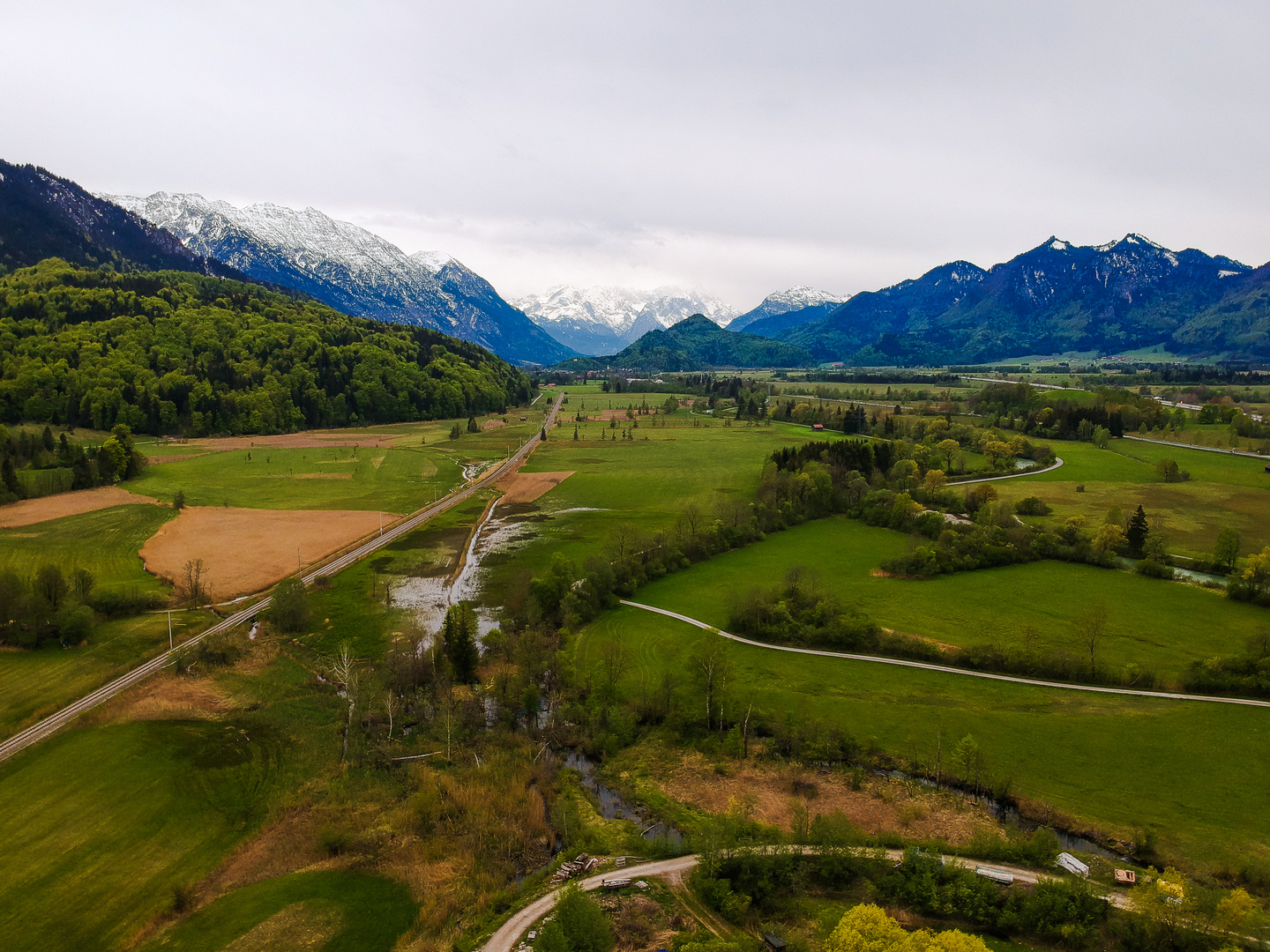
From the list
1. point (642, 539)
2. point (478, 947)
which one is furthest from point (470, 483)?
point (478, 947)

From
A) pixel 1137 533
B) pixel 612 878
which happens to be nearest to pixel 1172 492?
pixel 1137 533

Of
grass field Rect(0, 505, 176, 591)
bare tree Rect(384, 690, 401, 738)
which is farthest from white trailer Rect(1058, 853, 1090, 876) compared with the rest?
grass field Rect(0, 505, 176, 591)

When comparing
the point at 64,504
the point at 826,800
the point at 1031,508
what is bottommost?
the point at 826,800

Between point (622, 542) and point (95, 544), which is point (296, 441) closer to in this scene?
point (95, 544)

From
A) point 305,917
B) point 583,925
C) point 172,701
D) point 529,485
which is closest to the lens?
point 583,925

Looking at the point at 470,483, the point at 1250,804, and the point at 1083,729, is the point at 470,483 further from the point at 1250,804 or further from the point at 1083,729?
the point at 1250,804

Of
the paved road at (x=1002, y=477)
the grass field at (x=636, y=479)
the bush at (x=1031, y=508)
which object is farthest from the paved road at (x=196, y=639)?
the bush at (x=1031, y=508)
